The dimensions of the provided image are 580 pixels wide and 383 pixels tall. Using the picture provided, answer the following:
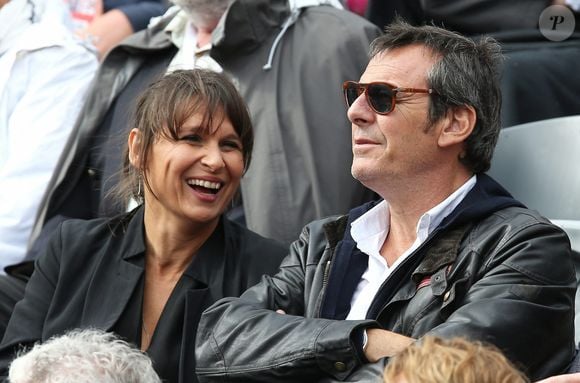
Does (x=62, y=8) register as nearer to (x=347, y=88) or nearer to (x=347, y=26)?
(x=347, y=26)

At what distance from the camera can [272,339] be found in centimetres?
305

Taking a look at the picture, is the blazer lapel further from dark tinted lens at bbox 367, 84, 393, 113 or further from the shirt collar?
dark tinted lens at bbox 367, 84, 393, 113

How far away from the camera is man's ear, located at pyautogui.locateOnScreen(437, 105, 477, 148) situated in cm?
339

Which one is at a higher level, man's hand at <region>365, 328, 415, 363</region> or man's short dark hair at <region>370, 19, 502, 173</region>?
man's short dark hair at <region>370, 19, 502, 173</region>

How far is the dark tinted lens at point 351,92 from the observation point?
352 cm

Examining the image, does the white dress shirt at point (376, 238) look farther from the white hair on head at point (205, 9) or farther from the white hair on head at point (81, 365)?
→ the white hair on head at point (205, 9)

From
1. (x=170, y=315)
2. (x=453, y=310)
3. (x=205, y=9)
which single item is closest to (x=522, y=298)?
(x=453, y=310)

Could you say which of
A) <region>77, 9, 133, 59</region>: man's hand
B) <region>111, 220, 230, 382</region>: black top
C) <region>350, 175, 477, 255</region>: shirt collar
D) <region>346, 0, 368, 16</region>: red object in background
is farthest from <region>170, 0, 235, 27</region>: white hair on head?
<region>350, 175, 477, 255</region>: shirt collar

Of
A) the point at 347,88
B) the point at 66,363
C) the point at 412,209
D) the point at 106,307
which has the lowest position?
the point at 106,307

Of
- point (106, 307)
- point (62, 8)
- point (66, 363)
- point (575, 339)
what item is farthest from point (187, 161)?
point (62, 8)

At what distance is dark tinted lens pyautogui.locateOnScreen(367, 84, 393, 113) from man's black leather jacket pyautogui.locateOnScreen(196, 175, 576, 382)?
368mm

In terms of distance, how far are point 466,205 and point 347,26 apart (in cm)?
172

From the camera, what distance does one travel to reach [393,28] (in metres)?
3.58

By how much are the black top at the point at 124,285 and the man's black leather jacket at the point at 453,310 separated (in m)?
0.45
